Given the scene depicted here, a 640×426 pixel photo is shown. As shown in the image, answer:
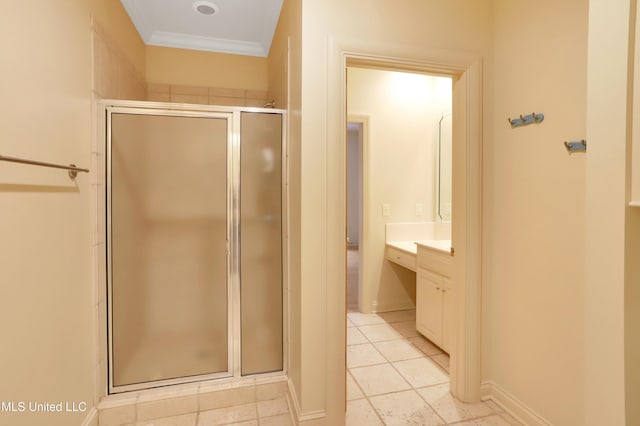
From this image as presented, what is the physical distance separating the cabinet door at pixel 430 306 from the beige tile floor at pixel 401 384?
15 cm

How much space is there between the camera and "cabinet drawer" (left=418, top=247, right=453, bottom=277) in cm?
238

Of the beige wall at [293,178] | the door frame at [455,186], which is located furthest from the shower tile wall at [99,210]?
the door frame at [455,186]

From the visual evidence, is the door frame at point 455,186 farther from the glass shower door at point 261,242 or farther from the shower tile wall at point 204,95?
the shower tile wall at point 204,95

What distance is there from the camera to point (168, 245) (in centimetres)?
195

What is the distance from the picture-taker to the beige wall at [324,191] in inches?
64.7

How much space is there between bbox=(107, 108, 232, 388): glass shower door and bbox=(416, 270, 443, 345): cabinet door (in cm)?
167

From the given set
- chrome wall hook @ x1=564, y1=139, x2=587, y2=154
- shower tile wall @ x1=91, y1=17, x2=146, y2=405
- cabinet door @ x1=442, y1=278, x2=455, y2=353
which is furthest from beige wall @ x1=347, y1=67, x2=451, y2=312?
shower tile wall @ x1=91, y1=17, x2=146, y2=405

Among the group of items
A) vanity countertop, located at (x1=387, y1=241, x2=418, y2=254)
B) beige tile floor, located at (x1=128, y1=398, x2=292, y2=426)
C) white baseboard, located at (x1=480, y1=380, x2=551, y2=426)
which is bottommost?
beige tile floor, located at (x1=128, y1=398, x2=292, y2=426)

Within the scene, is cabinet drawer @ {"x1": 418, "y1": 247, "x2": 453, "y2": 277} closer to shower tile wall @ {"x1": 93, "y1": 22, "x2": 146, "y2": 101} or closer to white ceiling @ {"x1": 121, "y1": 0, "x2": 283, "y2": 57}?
white ceiling @ {"x1": 121, "y1": 0, "x2": 283, "y2": 57}

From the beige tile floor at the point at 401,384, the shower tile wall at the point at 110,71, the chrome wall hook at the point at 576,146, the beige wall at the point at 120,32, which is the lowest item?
the beige tile floor at the point at 401,384

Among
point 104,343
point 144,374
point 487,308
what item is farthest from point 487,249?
point 104,343

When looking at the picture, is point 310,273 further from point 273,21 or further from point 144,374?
point 273,21

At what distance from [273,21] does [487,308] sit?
8.81 feet

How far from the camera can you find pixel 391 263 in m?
3.43
